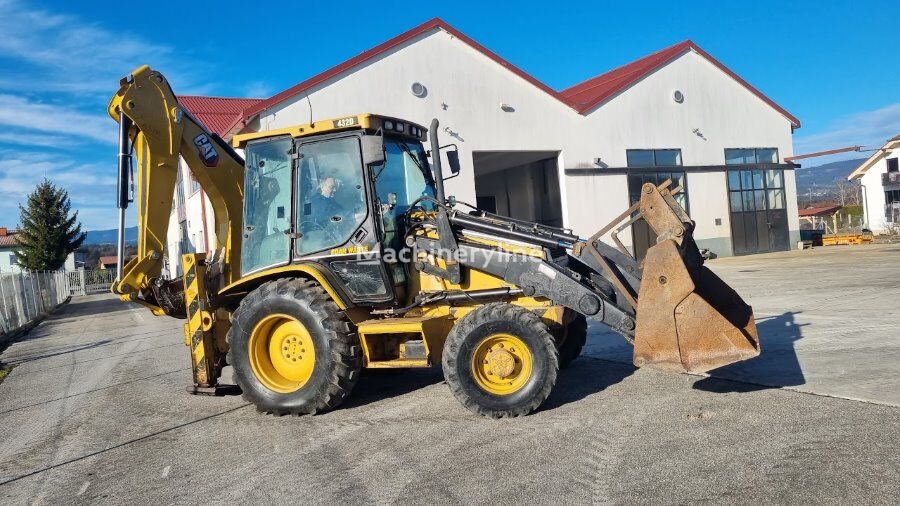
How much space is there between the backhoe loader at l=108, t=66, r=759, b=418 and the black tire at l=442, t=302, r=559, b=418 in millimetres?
12

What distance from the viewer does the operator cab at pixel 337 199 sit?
6.27 m

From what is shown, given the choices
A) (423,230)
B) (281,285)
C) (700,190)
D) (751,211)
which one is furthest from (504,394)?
(751,211)

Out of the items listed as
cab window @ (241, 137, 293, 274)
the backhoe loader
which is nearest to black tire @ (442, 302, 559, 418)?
the backhoe loader

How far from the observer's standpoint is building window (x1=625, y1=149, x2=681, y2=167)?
25406mm

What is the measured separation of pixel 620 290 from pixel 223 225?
4528 mm

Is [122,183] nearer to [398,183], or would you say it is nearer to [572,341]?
[398,183]

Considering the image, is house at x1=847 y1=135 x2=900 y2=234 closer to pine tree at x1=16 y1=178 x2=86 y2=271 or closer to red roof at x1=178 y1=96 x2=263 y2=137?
red roof at x1=178 y1=96 x2=263 y2=137

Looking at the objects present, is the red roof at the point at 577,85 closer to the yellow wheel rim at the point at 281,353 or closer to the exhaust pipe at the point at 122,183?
the exhaust pipe at the point at 122,183

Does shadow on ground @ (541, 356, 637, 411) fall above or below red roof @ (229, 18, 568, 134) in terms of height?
below

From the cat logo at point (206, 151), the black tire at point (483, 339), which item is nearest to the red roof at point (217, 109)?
the cat logo at point (206, 151)

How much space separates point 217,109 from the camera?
25312 mm

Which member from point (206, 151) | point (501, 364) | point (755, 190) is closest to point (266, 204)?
point (206, 151)

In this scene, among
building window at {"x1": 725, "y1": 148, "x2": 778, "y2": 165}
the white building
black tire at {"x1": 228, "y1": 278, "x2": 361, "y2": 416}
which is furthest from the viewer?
building window at {"x1": 725, "y1": 148, "x2": 778, "y2": 165}

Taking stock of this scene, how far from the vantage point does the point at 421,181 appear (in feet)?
22.8
